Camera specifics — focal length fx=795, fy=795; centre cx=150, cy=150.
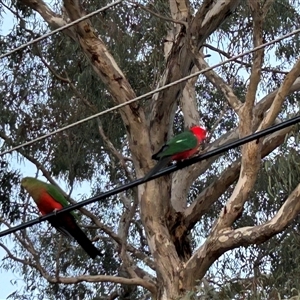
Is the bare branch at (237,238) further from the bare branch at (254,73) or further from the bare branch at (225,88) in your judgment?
the bare branch at (225,88)

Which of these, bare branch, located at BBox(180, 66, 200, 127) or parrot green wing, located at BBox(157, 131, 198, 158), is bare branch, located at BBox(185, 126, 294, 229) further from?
parrot green wing, located at BBox(157, 131, 198, 158)

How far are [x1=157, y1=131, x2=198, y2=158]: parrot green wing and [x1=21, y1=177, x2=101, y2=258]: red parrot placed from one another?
36.5 inches

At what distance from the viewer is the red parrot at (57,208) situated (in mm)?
4691

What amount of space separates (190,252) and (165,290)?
0.52 metres

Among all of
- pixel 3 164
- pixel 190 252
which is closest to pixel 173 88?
pixel 190 252

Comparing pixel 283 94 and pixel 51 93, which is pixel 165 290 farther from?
pixel 51 93

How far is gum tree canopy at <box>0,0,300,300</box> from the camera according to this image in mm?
6270

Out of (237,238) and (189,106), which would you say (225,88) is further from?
(189,106)

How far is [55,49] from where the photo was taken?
28.1 feet

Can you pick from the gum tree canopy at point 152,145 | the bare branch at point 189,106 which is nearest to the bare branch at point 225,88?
the gum tree canopy at point 152,145

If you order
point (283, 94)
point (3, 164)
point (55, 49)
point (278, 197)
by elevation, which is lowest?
point (283, 94)

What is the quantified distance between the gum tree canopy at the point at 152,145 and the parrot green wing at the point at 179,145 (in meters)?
1.28

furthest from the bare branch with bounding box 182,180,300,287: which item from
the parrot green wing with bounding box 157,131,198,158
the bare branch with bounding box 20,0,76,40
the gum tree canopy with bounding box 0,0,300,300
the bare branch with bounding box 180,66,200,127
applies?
the bare branch with bounding box 20,0,76,40

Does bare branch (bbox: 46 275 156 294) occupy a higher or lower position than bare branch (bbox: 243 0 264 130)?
lower
